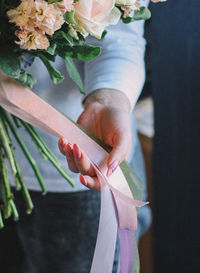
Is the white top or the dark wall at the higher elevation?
the white top

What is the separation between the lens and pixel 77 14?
1.81ft

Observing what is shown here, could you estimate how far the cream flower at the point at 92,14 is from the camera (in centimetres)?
54

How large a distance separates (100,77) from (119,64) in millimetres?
47

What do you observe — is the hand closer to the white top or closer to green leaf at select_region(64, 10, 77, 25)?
the white top

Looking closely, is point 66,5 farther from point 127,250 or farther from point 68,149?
point 127,250

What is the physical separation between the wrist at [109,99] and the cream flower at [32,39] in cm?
21

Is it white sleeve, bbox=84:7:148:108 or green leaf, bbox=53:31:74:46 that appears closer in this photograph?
green leaf, bbox=53:31:74:46

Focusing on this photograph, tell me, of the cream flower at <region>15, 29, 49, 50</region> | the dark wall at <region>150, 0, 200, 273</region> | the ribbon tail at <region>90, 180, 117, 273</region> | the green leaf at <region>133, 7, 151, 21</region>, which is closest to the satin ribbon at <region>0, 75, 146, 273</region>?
the ribbon tail at <region>90, 180, 117, 273</region>

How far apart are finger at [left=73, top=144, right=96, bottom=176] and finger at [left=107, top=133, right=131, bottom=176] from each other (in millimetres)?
31

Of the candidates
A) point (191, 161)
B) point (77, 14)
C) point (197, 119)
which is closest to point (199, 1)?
point (197, 119)

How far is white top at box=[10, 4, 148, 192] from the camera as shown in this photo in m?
0.80

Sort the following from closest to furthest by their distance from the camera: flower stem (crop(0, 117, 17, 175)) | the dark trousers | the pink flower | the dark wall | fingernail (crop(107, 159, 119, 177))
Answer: the pink flower → fingernail (crop(107, 159, 119, 177)) → flower stem (crop(0, 117, 17, 175)) → the dark trousers → the dark wall

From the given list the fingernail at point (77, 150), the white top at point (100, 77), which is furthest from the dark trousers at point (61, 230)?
the fingernail at point (77, 150)

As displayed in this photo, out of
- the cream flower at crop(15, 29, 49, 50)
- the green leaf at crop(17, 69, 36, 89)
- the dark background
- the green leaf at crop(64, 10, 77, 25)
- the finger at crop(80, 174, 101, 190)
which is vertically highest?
the green leaf at crop(64, 10, 77, 25)
